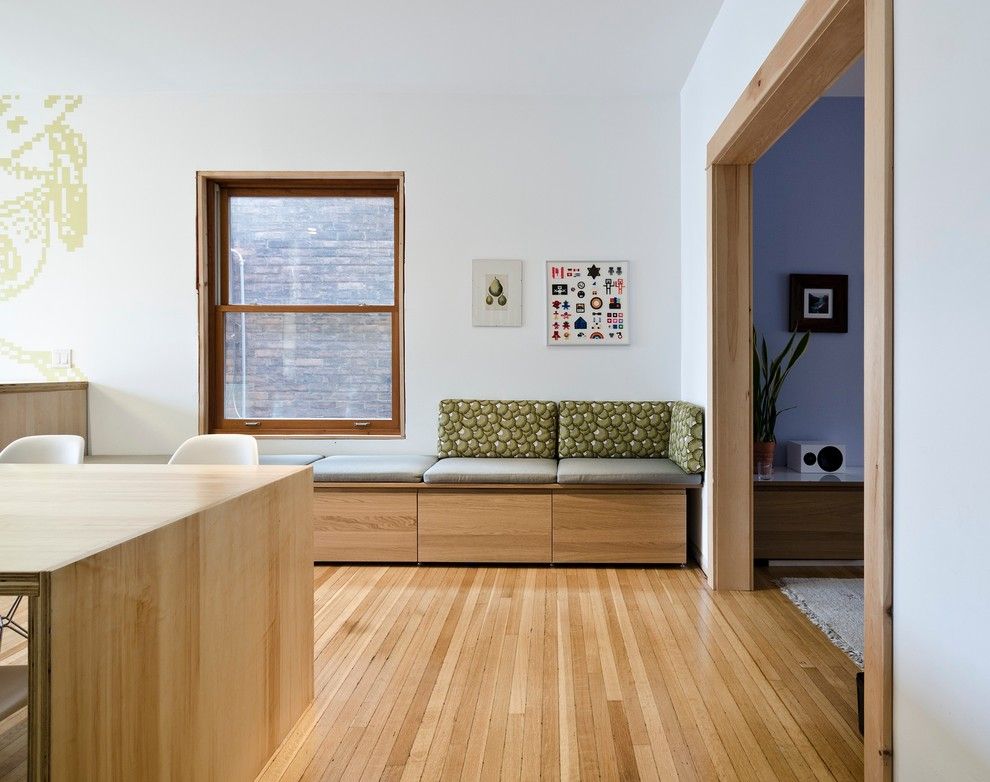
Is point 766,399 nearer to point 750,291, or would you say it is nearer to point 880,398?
point 750,291

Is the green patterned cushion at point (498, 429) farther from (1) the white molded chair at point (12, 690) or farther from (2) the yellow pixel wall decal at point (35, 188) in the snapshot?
(1) the white molded chair at point (12, 690)

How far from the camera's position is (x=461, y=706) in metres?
2.18

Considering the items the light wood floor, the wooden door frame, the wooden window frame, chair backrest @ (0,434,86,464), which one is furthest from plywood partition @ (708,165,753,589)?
chair backrest @ (0,434,86,464)

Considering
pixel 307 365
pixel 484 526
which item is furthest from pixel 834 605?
pixel 307 365

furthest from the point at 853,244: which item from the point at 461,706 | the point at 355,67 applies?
the point at 461,706

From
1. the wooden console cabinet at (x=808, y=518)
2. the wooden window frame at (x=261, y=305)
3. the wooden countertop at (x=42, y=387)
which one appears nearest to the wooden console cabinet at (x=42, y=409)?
the wooden countertop at (x=42, y=387)

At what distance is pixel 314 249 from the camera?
4516mm

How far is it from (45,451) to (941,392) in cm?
305

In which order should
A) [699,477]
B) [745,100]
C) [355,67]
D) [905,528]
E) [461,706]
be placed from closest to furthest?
1. [905,528]
2. [461,706]
3. [745,100]
4. [699,477]
5. [355,67]

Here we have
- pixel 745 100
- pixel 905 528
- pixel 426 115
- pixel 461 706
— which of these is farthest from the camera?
pixel 426 115

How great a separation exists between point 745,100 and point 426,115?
217 cm

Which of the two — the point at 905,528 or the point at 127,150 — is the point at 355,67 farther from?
the point at 905,528

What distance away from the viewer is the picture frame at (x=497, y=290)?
4.34m

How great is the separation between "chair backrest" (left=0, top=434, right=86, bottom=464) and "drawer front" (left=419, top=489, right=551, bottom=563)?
167 cm
